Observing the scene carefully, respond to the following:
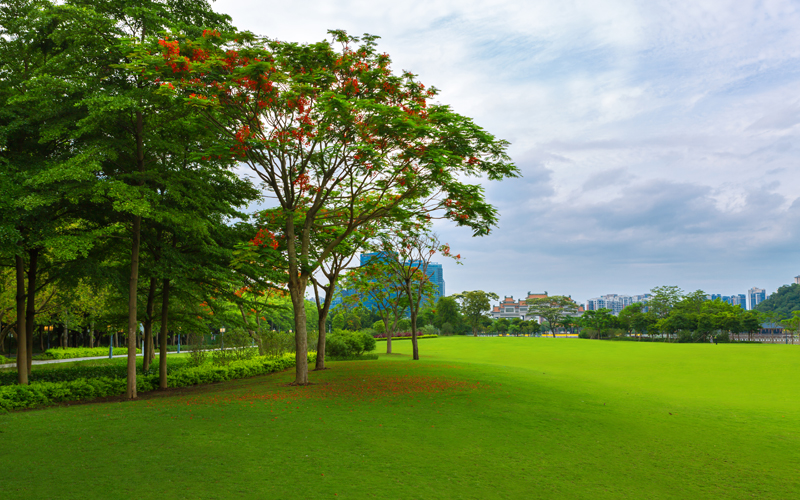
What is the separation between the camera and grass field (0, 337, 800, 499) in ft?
22.2

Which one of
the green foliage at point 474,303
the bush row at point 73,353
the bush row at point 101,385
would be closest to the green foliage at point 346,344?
the bush row at point 101,385

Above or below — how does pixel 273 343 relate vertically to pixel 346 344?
above

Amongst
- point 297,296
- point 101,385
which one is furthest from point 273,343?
point 297,296

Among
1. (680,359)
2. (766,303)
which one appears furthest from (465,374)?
(766,303)

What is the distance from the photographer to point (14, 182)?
536 inches

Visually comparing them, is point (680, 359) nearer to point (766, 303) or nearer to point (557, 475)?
point (557, 475)

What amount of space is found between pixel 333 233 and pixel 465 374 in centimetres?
870

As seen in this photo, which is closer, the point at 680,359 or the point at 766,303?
the point at 680,359

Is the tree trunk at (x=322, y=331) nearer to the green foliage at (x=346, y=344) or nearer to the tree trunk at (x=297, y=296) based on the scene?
the tree trunk at (x=297, y=296)

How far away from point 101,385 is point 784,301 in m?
139

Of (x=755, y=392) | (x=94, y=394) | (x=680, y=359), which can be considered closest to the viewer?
(x=94, y=394)

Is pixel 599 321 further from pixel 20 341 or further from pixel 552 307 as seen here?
pixel 20 341

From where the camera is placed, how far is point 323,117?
14469 millimetres

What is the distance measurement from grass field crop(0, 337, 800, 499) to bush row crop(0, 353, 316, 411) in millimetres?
2327
